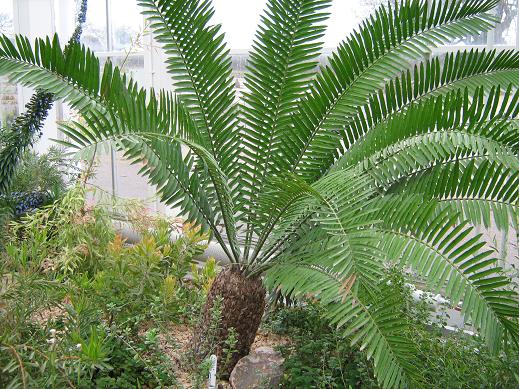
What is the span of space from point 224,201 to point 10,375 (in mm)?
1187

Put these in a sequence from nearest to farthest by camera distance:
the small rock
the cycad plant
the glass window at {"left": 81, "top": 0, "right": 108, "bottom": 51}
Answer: the cycad plant < the small rock < the glass window at {"left": 81, "top": 0, "right": 108, "bottom": 51}

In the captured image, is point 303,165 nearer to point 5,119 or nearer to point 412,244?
point 412,244

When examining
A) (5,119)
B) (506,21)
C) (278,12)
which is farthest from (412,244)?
(5,119)

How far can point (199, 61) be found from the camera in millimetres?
3021

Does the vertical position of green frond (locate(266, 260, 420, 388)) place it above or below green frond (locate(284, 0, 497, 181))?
below

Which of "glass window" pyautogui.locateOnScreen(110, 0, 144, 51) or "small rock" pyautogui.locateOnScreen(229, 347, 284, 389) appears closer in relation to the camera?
"small rock" pyautogui.locateOnScreen(229, 347, 284, 389)

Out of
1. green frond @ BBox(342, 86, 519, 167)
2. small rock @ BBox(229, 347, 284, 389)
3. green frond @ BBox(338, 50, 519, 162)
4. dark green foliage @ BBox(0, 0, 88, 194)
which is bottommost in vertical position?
small rock @ BBox(229, 347, 284, 389)

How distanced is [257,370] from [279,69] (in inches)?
53.9

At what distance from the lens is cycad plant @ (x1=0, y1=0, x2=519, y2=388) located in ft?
7.93

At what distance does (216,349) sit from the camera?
3002 millimetres

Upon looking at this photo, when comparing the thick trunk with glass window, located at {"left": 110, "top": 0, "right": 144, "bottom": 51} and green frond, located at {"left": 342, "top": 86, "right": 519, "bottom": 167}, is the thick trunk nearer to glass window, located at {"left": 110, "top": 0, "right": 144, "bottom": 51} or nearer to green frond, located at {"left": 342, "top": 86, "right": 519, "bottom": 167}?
green frond, located at {"left": 342, "top": 86, "right": 519, "bottom": 167}

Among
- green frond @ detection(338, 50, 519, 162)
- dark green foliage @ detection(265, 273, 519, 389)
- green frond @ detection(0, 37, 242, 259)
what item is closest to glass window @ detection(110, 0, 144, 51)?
green frond @ detection(0, 37, 242, 259)

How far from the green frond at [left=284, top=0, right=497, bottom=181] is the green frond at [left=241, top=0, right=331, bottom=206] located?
0.09 meters

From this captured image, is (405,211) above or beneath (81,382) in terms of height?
above
